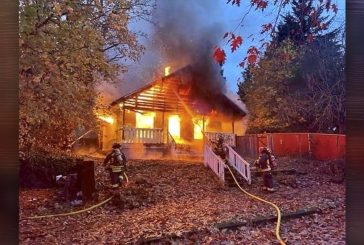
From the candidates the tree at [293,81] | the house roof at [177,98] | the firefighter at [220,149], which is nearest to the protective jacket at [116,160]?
the house roof at [177,98]

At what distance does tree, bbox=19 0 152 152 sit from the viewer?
8.54 feet

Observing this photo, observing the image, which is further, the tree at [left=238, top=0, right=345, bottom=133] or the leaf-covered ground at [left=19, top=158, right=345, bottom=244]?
the tree at [left=238, top=0, right=345, bottom=133]

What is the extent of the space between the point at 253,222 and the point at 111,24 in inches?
64.2

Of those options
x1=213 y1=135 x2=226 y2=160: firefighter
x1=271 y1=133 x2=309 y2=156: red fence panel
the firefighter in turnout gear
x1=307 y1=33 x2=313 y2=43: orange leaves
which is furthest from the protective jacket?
x1=307 y1=33 x2=313 y2=43: orange leaves

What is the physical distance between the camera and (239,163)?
9.16ft

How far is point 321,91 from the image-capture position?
2.74 m

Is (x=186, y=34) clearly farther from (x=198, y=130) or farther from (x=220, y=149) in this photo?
(x=220, y=149)

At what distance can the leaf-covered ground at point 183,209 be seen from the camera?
2.55m

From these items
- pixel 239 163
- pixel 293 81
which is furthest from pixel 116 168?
pixel 293 81

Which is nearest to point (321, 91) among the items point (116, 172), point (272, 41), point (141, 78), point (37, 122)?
point (272, 41)

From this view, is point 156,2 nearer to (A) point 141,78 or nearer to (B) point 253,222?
(A) point 141,78

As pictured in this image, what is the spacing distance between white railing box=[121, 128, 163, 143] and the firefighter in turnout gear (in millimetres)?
102

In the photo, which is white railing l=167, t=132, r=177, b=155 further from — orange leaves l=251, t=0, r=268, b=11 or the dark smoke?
orange leaves l=251, t=0, r=268, b=11

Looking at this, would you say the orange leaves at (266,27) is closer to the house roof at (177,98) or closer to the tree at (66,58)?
the house roof at (177,98)
